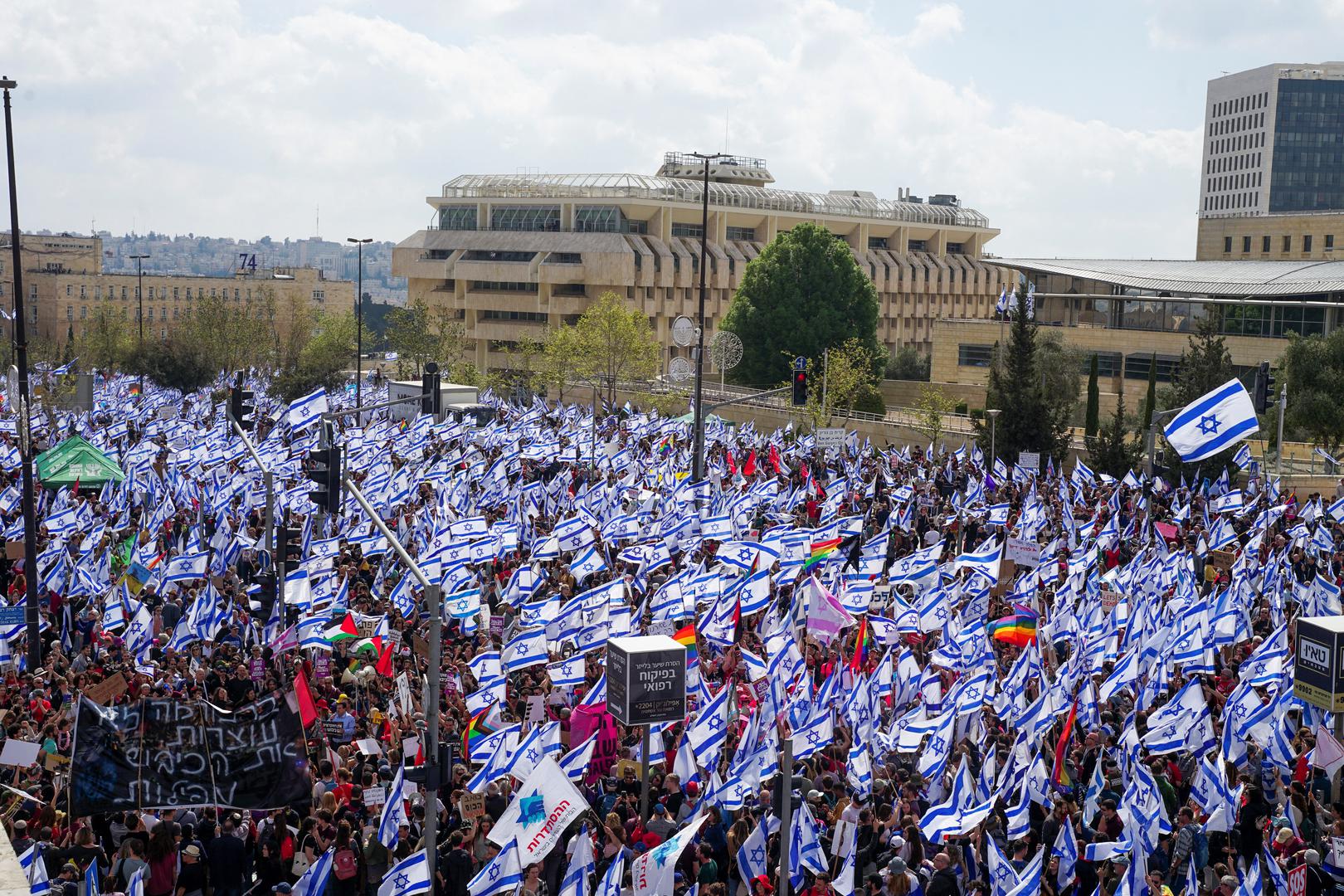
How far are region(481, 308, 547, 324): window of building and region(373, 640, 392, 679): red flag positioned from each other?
74.6 meters

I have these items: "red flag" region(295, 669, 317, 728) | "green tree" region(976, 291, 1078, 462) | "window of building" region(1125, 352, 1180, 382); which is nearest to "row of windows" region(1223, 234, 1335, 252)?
"window of building" region(1125, 352, 1180, 382)

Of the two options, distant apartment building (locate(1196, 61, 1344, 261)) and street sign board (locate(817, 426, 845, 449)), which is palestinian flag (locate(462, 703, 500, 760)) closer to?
street sign board (locate(817, 426, 845, 449))

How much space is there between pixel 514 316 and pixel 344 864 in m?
83.9

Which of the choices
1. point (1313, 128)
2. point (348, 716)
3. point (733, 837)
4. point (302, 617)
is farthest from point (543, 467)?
point (1313, 128)

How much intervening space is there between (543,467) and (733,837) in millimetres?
25536

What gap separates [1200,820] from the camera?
14.6 meters

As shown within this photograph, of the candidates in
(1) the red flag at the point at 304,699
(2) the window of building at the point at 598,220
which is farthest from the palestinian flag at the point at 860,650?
(2) the window of building at the point at 598,220

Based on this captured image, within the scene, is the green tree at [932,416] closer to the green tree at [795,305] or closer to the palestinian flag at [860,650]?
the green tree at [795,305]

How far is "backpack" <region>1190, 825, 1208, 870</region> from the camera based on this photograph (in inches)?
556

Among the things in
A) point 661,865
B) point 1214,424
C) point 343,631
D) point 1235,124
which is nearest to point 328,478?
point 343,631

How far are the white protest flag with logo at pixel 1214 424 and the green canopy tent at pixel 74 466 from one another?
22.8 metres

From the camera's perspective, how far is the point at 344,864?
14.2 meters

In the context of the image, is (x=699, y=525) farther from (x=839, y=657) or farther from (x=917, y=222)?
(x=917, y=222)

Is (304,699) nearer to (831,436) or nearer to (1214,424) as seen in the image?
(1214,424)
